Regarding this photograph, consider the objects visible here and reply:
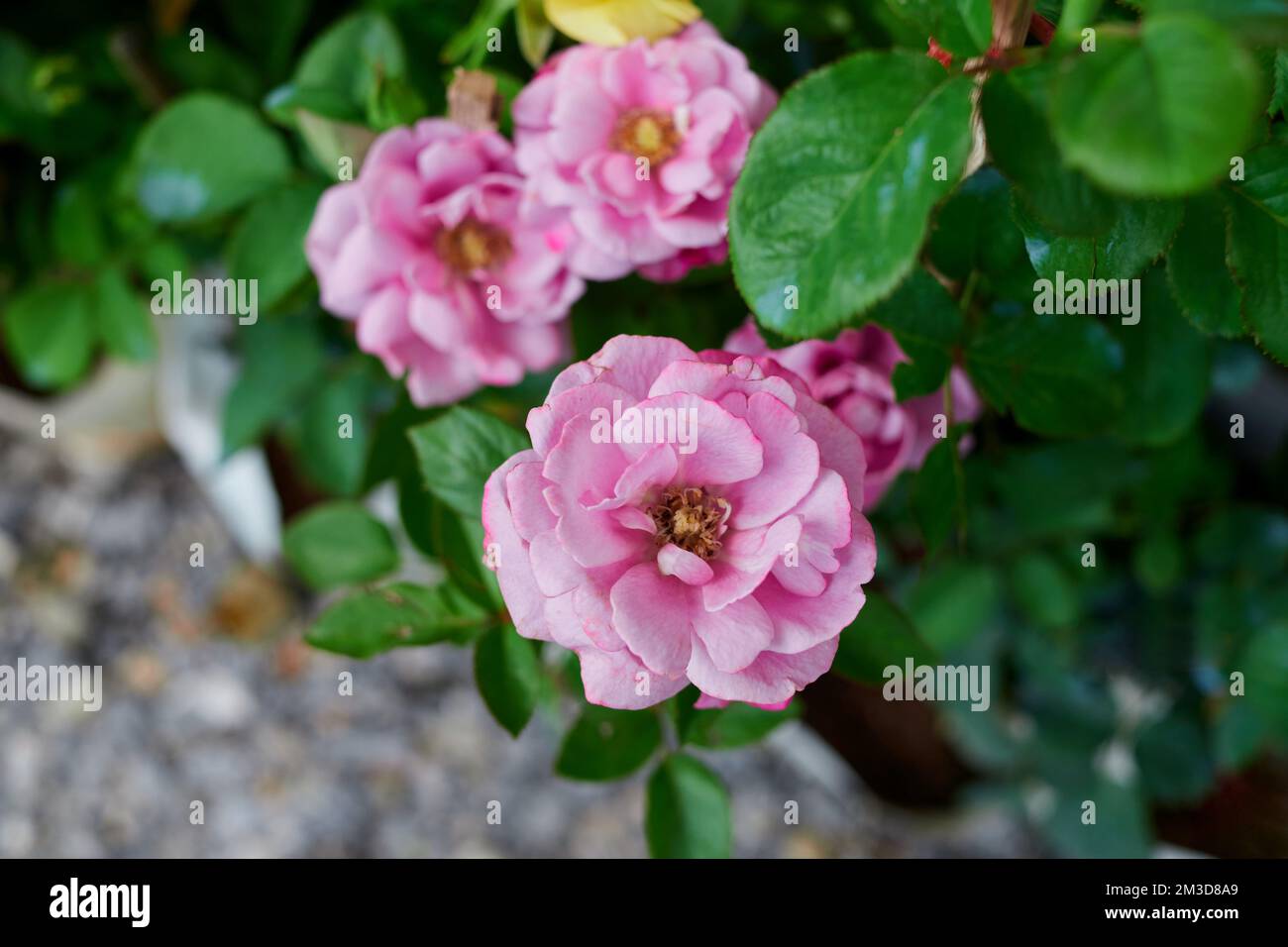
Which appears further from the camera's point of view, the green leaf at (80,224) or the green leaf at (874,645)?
the green leaf at (80,224)

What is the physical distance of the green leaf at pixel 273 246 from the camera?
42 centimetres

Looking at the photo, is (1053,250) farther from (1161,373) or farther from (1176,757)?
(1176,757)

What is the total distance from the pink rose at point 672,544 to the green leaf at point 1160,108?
9 centimetres

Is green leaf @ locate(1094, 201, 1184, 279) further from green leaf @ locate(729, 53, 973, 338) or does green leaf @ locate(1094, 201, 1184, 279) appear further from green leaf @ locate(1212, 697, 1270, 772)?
green leaf @ locate(1212, 697, 1270, 772)

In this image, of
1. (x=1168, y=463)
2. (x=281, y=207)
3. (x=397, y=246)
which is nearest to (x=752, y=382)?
(x=397, y=246)

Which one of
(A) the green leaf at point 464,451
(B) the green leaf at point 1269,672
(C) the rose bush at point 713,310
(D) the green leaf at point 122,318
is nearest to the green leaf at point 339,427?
(C) the rose bush at point 713,310

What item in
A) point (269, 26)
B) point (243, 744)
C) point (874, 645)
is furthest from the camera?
point (243, 744)

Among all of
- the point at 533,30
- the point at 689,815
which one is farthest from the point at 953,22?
the point at 689,815

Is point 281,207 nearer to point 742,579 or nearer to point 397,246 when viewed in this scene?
point 397,246

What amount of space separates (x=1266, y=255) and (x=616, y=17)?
0.66 feet

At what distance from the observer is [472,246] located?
37 cm

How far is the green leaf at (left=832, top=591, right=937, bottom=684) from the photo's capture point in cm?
32

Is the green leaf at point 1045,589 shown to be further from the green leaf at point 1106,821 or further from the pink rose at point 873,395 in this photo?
the pink rose at point 873,395

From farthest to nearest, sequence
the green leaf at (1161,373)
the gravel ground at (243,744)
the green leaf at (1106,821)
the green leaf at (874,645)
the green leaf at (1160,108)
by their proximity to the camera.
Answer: the gravel ground at (243,744) → the green leaf at (1106,821) → the green leaf at (1161,373) → the green leaf at (874,645) → the green leaf at (1160,108)
